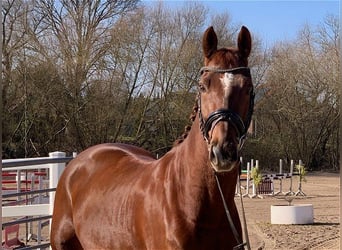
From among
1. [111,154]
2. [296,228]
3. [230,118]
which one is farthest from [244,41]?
[296,228]

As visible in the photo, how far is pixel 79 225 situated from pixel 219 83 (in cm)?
188

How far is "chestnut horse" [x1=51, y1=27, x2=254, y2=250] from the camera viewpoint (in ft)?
8.25

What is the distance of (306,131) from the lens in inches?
1204

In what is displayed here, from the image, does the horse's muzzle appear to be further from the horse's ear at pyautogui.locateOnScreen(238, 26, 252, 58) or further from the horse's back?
the horse's back

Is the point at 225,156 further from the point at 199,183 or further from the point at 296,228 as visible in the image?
the point at 296,228

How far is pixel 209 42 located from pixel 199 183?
28.5 inches

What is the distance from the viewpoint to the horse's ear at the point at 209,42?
2789 millimetres

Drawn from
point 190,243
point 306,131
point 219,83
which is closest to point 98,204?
point 190,243

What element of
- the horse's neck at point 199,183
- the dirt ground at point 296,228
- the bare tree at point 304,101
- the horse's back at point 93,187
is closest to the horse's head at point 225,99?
the horse's neck at point 199,183

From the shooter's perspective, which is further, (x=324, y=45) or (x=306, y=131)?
(x=306, y=131)

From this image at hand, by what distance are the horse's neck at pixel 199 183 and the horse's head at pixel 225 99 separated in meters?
0.19

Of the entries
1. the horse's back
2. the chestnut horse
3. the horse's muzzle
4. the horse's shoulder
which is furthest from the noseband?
the horse's shoulder

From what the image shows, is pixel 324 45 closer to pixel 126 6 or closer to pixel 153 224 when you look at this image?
pixel 126 6

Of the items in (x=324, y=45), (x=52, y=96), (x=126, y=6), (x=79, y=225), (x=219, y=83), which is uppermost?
(x=126, y=6)
